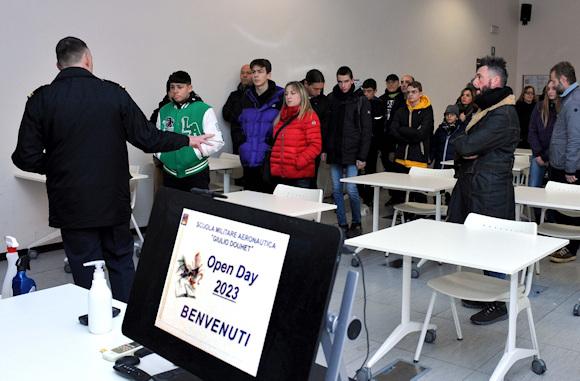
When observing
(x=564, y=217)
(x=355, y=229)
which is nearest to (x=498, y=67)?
(x=564, y=217)

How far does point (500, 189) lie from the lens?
3.75 meters

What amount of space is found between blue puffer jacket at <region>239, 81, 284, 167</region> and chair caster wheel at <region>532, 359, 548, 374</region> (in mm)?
2962

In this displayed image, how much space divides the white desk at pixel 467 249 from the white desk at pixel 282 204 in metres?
0.60

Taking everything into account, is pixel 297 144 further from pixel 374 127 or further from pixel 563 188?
pixel 374 127

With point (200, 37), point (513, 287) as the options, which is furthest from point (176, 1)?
point (513, 287)

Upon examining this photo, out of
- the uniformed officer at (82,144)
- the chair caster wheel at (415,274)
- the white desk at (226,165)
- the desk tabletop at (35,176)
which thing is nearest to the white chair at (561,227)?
the chair caster wheel at (415,274)

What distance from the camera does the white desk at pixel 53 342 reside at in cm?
137

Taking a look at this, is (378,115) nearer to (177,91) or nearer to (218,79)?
(218,79)

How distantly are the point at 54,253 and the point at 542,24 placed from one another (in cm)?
1071

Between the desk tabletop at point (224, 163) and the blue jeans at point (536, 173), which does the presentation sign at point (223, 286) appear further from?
the blue jeans at point (536, 173)

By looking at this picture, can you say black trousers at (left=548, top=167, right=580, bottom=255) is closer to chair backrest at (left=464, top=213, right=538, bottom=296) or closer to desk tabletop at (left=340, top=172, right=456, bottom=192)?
desk tabletop at (left=340, top=172, right=456, bottom=192)

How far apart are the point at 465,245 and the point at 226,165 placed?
3.40 m

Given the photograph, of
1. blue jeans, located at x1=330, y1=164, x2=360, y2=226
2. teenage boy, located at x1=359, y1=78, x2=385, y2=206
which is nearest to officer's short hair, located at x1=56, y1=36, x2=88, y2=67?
blue jeans, located at x1=330, y1=164, x2=360, y2=226

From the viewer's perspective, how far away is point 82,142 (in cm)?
281
